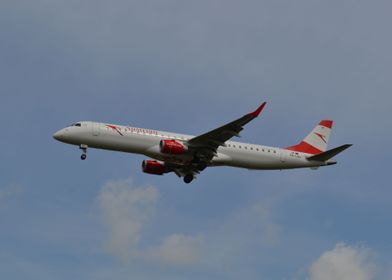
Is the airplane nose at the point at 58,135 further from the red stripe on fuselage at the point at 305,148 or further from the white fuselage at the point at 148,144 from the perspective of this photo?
the red stripe on fuselage at the point at 305,148

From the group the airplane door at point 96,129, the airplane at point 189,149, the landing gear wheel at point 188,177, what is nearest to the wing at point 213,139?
the airplane at point 189,149

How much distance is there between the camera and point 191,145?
61812 millimetres

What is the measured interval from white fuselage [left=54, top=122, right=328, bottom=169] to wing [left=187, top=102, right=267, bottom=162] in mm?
799

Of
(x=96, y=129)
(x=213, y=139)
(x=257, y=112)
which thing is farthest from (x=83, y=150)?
(x=257, y=112)

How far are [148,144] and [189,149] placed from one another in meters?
3.40

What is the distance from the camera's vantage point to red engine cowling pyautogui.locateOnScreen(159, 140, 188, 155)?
60.3 metres

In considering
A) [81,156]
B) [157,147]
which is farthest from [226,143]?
[81,156]

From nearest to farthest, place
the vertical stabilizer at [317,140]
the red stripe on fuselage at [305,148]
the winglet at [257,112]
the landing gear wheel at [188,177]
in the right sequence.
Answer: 1. the winglet at [257,112]
2. the landing gear wheel at [188,177]
3. the red stripe on fuselage at [305,148]
4. the vertical stabilizer at [317,140]

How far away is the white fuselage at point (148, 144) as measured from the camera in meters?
60.2

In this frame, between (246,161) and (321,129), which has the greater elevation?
(321,129)

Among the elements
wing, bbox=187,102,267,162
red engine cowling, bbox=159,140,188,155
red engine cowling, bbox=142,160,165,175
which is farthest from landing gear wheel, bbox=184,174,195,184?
red engine cowling, bbox=159,140,188,155

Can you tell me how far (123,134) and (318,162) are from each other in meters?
17.7

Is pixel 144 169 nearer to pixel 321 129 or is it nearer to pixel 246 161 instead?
pixel 246 161

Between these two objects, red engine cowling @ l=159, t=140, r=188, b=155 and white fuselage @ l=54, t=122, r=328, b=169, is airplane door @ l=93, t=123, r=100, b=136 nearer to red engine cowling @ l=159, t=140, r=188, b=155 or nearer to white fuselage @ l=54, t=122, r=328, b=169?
white fuselage @ l=54, t=122, r=328, b=169
